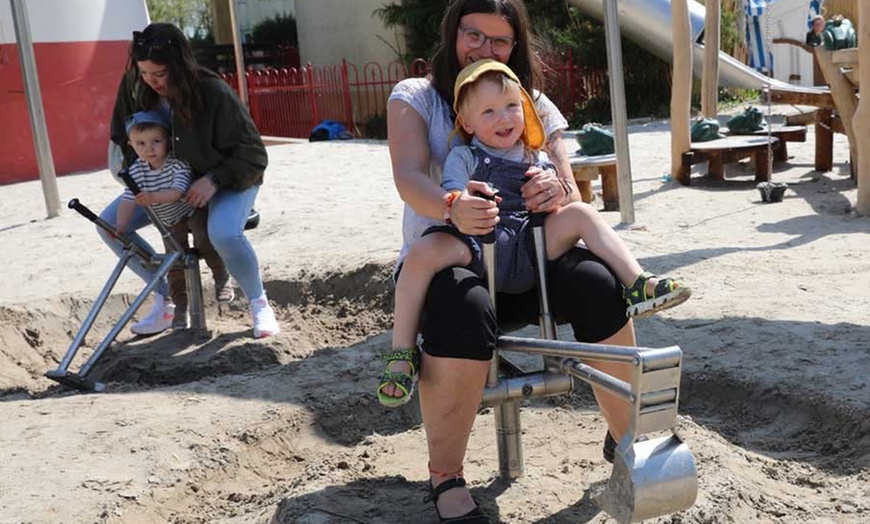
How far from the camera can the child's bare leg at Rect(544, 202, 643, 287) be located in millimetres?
2680

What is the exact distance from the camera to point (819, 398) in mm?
3471

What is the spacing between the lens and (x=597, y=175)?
25.0ft

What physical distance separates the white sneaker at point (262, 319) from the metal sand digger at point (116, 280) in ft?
0.95

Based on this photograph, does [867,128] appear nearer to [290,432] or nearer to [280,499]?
[290,432]

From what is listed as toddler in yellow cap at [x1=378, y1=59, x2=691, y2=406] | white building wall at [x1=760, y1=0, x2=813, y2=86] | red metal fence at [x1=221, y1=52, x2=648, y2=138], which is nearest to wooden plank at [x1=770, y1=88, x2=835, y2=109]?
toddler in yellow cap at [x1=378, y1=59, x2=691, y2=406]

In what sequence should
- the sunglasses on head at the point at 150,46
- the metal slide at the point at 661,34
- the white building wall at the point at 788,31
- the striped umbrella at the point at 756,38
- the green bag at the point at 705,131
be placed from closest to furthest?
the sunglasses on head at the point at 150,46
the green bag at the point at 705,131
the metal slide at the point at 661,34
the striped umbrella at the point at 756,38
the white building wall at the point at 788,31

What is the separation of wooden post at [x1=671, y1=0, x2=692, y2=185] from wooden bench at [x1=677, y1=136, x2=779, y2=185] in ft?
0.14

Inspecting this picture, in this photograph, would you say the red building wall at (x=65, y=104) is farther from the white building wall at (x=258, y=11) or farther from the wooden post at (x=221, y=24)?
the white building wall at (x=258, y=11)

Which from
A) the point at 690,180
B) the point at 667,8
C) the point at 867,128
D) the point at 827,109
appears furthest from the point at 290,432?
the point at 667,8

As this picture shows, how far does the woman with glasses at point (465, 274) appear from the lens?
2.56 metres

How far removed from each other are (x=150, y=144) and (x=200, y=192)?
30 cm

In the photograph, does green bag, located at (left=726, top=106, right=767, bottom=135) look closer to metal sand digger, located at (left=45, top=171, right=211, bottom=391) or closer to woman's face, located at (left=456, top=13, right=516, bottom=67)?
metal sand digger, located at (left=45, top=171, right=211, bottom=391)

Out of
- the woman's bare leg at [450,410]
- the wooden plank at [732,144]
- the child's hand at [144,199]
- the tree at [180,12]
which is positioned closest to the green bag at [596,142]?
the wooden plank at [732,144]

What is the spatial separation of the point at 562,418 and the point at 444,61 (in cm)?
132
